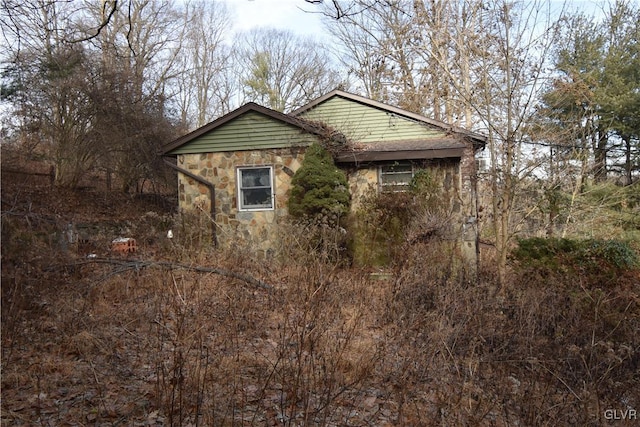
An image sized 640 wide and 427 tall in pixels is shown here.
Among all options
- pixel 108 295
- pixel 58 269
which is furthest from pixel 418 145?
pixel 58 269

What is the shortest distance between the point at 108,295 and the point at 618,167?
22.9m

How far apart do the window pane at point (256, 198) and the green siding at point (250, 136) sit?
1170 millimetres

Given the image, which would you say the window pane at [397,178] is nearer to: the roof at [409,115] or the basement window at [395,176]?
the basement window at [395,176]

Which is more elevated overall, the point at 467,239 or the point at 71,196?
the point at 71,196

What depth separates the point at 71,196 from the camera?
15109mm

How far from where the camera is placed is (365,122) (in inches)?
547

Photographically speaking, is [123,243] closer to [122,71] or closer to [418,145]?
[418,145]

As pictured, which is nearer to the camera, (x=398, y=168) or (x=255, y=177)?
(x=398, y=168)

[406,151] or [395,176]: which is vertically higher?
[406,151]

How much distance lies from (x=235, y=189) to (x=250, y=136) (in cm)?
151

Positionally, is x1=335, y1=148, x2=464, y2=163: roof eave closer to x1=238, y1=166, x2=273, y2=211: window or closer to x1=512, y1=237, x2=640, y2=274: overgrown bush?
x1=238, y1=166, x2=273, y2=211: window

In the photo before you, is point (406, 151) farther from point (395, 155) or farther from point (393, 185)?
point (393, 185)

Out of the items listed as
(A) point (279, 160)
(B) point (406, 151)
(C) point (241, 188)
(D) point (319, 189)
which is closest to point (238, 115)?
(A) point (279, 160)

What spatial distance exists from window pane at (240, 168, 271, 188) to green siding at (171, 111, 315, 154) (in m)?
0.63
